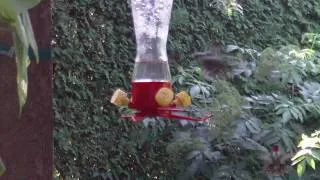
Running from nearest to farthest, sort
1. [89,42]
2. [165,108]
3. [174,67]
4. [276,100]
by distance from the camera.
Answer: [165,108], [276,100], [89,42], [174,67]

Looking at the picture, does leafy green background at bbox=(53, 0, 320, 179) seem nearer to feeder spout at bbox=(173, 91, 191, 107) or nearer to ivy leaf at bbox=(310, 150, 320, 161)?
ivy leaf at bbox=(310, 150, 320, 161)

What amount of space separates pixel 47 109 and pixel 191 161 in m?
2.35

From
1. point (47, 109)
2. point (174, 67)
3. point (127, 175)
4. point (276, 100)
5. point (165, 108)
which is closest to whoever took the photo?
point (47, 109)

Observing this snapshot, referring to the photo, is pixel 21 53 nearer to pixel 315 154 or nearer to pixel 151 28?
pixel 151 28

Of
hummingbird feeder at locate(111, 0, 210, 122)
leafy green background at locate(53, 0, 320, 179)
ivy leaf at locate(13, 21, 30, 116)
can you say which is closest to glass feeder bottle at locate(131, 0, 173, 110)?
hummingbird feeder at locate(111, 0, 210, 122)

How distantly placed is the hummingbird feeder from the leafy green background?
0.67m

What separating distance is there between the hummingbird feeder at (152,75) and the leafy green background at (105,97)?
67 cm

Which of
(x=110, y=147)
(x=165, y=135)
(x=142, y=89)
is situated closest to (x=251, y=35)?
(x=165, y=135)

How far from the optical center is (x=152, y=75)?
7.84 feet

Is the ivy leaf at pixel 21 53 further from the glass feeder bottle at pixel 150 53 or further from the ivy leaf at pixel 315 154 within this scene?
the ivy leaf at pixel 315 154

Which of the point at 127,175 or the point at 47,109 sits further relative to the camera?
the point at 127,175

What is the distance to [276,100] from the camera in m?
3.38

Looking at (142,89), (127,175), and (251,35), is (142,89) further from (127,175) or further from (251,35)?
(251,35)

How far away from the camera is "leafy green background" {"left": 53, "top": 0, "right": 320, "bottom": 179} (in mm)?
3533
